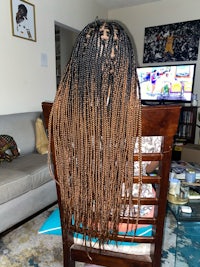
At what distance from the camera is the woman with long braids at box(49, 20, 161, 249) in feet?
1.80

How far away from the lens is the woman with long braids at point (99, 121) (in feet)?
1.80

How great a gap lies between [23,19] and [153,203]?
224cm

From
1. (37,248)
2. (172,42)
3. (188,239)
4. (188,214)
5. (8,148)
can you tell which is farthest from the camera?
(172,42)

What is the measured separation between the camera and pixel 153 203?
67 cm

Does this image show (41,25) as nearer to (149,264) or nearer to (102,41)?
(102,41)

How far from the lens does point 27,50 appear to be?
7.35 feet

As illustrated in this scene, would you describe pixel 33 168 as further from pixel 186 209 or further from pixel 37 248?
pixel 186 209

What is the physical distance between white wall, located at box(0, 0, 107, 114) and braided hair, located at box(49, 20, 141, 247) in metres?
1.70

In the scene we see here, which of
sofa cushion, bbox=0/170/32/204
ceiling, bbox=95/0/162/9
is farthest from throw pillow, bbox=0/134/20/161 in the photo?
ceiling, bbox=95/0/162/9

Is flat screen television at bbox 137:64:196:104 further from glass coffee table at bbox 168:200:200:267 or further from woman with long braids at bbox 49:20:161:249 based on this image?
woman with long braids at bbox 49:20:161:249

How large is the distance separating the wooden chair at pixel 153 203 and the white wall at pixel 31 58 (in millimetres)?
1673

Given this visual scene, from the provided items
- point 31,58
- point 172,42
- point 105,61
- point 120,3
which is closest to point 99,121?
point 105,61

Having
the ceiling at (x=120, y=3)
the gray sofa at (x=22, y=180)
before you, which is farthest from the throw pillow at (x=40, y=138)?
the ceiling at (x=120, y=3)

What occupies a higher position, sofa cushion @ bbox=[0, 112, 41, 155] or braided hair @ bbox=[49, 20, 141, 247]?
braided hair @ bbox=[49, 20, 141, 247]
